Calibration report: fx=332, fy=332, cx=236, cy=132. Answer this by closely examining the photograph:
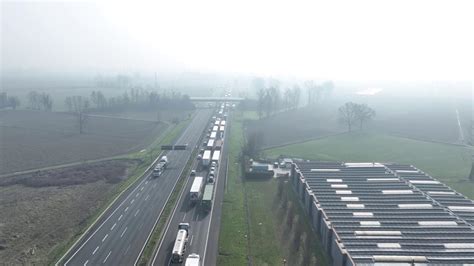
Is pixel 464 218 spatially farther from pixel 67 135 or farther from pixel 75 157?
pixel 67 135

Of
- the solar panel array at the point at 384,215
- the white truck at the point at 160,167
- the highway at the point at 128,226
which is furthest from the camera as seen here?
the white truck at the point at 160,167

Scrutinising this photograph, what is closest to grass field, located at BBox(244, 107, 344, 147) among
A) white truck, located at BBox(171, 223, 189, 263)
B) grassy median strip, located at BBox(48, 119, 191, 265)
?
grassy median strip, located at BBox(48, 119, 191, 265)

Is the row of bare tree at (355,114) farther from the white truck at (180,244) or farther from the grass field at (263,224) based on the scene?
the white truck at (180,244)

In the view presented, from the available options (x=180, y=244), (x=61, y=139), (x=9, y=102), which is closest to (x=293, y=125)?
(x=61, y=139)

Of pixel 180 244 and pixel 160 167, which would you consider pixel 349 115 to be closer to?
pixel 160 167

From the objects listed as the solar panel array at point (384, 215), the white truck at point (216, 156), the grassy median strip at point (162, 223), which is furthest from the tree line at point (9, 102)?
the solar panel array at point (384, 215)

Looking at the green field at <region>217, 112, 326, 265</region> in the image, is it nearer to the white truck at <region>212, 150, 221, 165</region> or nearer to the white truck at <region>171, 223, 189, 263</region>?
the white truck at <region>171, 223, 189, 263</region>

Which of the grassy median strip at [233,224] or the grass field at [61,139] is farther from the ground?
the grass field at [61,139]

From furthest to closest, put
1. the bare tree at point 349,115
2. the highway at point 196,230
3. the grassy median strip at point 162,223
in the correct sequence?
the bare tree at point 349,115 < the highway at point 196,230 < the grassy median strip at point 162,223
